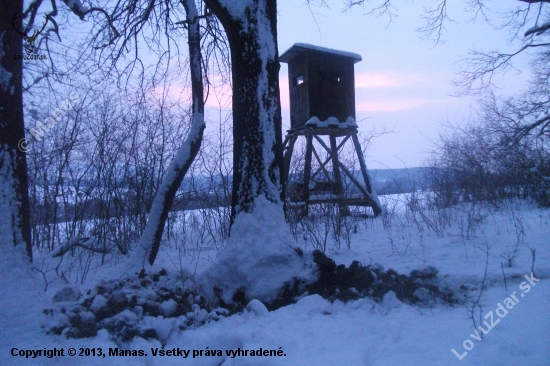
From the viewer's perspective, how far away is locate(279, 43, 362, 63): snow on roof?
31.3 feet

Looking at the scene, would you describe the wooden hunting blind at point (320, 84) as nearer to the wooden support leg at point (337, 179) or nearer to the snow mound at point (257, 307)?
the wooden support leg at point (337, 179)

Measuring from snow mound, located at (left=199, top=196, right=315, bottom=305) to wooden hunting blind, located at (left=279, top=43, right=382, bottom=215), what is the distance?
559 cm

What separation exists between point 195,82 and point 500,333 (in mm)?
3801

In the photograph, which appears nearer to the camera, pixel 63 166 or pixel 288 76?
pixel 63 166

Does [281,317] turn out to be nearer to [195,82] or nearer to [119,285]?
[119,285]

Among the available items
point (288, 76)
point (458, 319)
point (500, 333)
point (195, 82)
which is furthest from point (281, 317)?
point (288, 76)

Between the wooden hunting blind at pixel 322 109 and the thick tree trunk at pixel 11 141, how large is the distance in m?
6.29

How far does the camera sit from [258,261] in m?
3.06

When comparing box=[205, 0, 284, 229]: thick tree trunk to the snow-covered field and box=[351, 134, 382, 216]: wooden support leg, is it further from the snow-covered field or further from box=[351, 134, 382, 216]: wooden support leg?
box=[351, 134, 382, 216]: wooden support leg

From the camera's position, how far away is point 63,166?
596 centimetres

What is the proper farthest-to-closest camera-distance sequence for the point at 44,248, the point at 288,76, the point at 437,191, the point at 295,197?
the point at 288,76 → the point at 437,191 → the point at 295,197 → the point at 44,248

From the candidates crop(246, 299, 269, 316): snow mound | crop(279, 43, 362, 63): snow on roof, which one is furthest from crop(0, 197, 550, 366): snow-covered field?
crop(279, 43, 362, 63): snow on roof

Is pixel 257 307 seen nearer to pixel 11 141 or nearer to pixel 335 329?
pixel 335 329

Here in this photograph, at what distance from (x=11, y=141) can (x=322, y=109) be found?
25.5 feet
